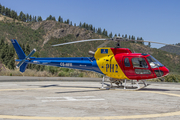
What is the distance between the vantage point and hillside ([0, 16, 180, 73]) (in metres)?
111

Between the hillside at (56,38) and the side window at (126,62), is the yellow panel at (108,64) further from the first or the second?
the hillside at (56,38)

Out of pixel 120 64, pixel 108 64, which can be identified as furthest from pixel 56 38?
pixel 120 64

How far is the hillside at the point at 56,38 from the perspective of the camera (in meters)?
111

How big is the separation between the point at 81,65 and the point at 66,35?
124m

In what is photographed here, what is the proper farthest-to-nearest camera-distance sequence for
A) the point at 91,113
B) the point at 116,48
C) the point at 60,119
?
the point at 116,48, the point at 91,113, the point at 60,119

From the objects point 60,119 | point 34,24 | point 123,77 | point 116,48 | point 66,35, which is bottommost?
point 60,119

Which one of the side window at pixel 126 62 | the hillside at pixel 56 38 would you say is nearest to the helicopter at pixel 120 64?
the side window at pixel 126 62

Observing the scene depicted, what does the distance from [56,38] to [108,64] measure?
11983 centimetres

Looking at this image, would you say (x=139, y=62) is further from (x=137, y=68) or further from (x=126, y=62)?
(x=126, y=62)

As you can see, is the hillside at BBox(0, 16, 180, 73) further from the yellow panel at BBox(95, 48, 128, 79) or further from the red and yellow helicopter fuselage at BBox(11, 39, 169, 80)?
the yellow panel at BBox(95, 48, 128, 79)

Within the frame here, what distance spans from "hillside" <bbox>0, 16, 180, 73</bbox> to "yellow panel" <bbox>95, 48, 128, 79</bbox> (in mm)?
88108

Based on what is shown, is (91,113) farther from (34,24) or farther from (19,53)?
(34,24)

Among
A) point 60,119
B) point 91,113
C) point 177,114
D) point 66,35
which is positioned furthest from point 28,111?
point 66,35

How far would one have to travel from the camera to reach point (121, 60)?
14.7 meters
